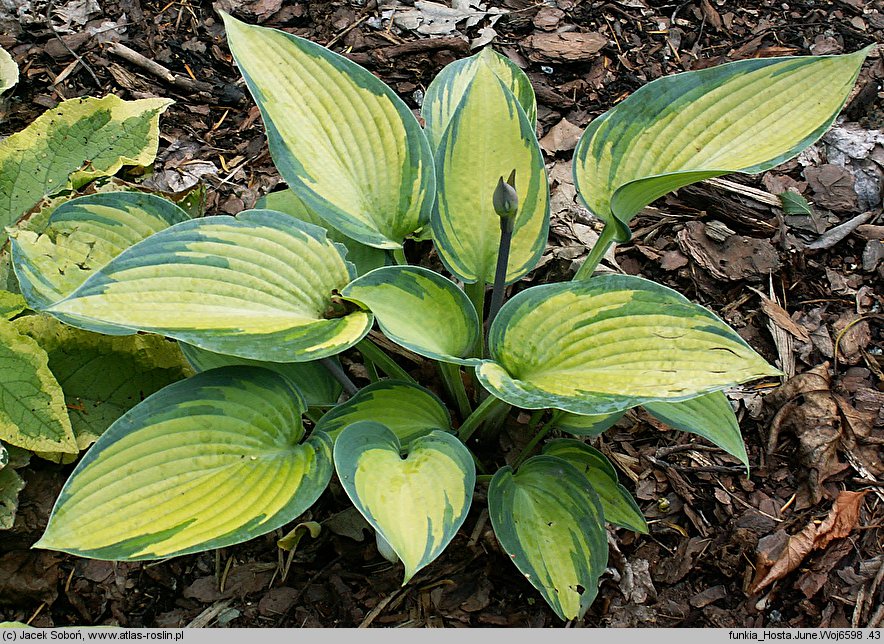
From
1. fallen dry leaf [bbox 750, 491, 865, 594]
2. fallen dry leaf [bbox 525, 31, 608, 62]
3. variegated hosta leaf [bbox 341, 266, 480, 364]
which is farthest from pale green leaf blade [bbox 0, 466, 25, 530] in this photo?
fallen dry leaf [bbox 525, 31, 608, 62]

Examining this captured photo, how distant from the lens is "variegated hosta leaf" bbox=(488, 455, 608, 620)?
4.37 ft

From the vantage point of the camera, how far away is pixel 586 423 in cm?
147

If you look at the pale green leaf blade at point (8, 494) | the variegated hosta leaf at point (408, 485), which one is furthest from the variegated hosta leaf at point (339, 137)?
the pale green leaf blade at point (8, 494)

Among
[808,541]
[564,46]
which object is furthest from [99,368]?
[564,46]

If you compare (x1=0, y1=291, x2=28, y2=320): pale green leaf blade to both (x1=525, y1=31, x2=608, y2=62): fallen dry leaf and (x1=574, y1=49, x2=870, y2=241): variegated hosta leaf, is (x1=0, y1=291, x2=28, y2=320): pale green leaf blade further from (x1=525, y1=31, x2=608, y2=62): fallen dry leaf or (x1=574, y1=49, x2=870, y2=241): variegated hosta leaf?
(x1=525, y1=31, x2=608, y2=62): fallen dry leaf

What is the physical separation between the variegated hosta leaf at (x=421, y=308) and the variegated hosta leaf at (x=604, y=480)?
32 cm

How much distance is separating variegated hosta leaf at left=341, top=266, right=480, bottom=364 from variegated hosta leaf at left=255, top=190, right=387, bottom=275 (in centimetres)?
26

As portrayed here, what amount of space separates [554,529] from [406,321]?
480mm

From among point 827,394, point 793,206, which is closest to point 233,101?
point 793,206

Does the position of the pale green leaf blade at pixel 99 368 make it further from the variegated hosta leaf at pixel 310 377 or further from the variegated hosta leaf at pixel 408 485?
the variegated hosta leaf at pixel 408 485

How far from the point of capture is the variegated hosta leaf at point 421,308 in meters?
1.20

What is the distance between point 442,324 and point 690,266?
927 millimetres

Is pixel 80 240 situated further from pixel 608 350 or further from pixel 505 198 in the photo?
pixel 608 350

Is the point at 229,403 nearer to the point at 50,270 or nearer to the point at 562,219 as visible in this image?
the point at 50,270
